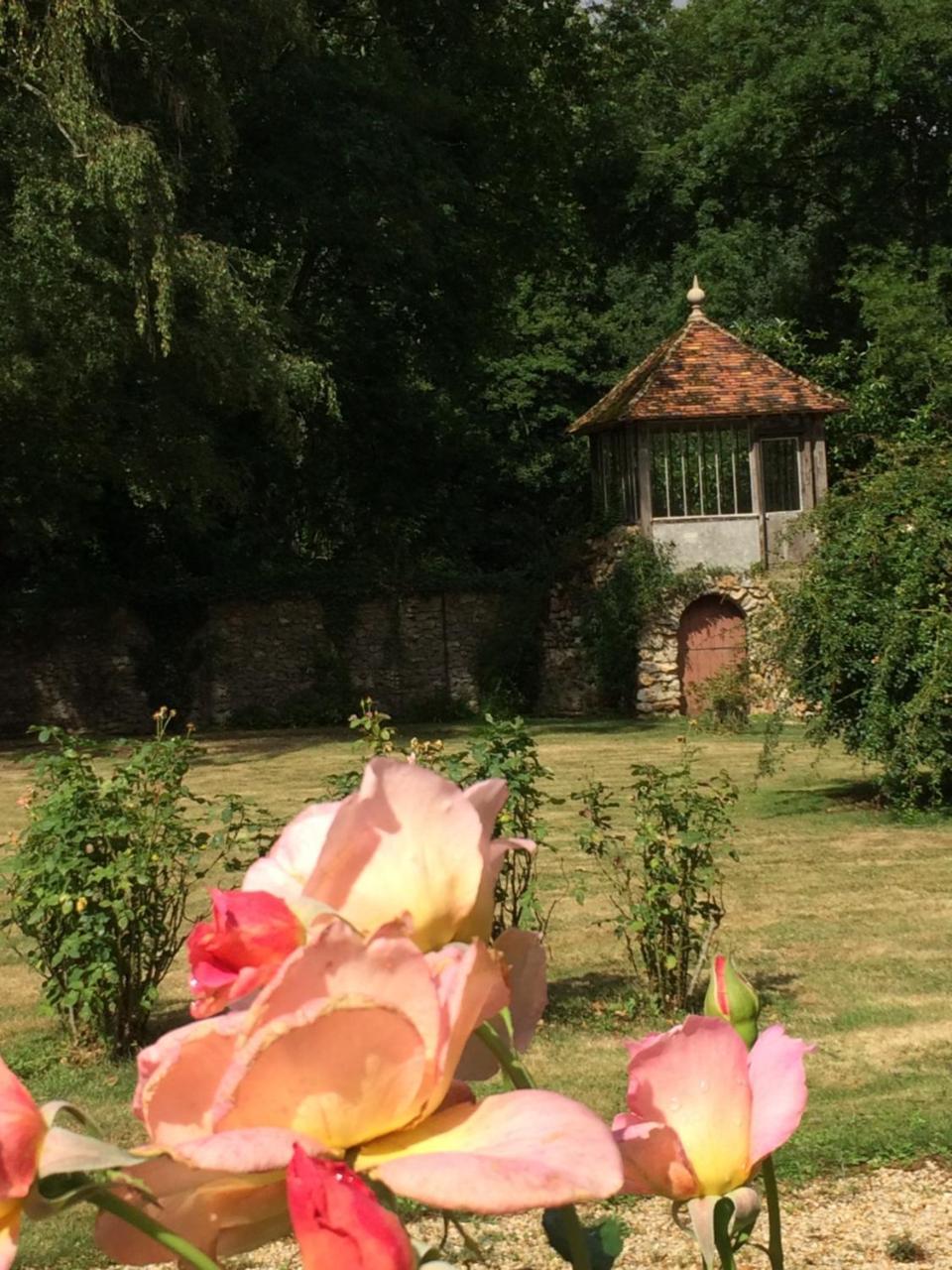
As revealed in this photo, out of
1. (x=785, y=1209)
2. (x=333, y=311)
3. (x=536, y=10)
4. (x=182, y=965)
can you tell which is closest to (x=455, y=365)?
(x=333, y=311)

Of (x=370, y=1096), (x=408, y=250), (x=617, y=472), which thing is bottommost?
(x=370, y=1096)

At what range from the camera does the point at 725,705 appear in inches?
936

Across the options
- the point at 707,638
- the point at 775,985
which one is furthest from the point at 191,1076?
the point at 707,638

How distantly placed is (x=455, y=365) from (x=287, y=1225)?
1079 inches

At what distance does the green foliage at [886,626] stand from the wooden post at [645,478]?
→ 1172cm

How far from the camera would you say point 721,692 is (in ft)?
75.6

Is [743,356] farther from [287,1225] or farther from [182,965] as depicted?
[287,1225]

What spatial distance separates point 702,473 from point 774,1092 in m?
25.2

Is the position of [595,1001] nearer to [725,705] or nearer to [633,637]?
[725,705]

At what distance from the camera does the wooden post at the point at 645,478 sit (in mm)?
25500

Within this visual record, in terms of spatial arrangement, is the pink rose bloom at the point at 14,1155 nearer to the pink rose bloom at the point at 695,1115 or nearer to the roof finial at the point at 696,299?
the pink rose bloom at the point at 695,1115

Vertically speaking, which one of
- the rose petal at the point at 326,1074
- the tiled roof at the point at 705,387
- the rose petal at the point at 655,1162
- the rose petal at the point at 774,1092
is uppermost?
the tiled roof at the point at 705,387

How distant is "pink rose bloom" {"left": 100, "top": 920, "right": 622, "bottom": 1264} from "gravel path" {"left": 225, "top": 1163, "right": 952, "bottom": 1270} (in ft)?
11.9

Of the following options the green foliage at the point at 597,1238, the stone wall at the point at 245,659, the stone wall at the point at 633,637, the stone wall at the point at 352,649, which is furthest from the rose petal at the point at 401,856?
the stone wall at the point at 352,649
